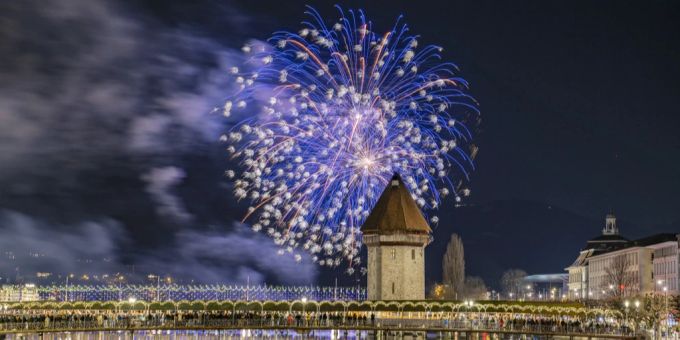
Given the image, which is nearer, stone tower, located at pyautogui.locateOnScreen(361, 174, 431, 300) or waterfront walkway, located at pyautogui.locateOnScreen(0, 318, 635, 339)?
waterfront walkway, located at pyautogui.locateOnScreen(0, 318, 635, 339)

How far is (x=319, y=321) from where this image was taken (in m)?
76.5

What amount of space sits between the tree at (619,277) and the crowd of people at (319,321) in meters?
44.5

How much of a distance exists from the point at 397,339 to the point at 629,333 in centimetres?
2296

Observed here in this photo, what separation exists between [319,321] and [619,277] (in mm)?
61975

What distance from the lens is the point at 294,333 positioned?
102 metres

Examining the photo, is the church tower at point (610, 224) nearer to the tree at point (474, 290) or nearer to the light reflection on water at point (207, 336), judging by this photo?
the tree at point (474, 290)

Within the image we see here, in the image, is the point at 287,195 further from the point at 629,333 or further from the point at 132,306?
the point at 629,333

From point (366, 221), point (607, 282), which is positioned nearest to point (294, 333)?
point (366, 221)

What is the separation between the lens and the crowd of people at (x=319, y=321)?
7259 centimetres

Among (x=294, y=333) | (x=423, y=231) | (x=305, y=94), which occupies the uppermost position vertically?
(x=305, y=94)

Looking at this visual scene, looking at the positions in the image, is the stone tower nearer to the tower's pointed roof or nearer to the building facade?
the tower's pointed roof

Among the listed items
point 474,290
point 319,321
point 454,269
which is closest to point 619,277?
point 454,269

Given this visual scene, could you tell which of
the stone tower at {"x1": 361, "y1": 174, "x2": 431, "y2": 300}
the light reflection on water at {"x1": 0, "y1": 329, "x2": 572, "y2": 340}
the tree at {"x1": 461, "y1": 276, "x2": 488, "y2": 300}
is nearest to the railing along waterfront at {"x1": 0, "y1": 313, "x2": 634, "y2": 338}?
the light reflection on water at {"x1": 0, "y1": 329, "x2": 572, "y2": 340}

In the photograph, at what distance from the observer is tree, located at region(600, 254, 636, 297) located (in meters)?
124
